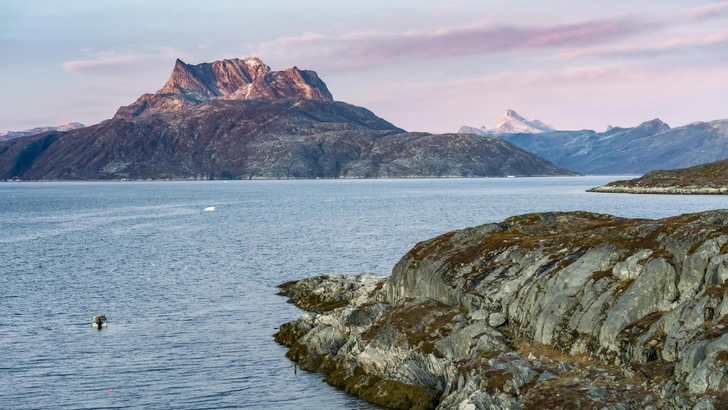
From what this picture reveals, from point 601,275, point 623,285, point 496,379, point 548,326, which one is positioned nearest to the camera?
point 496,379

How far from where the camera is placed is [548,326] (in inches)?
1465

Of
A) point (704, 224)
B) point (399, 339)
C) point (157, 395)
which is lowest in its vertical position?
point (157, 395)

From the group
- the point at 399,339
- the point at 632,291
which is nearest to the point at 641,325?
the point at 632,291

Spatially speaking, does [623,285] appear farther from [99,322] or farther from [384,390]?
[99,322]

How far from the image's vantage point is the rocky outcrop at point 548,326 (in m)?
30.1

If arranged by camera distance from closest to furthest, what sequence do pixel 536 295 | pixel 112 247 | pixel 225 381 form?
pixel 536 295 < pixel 225 381 < pixel 112 247

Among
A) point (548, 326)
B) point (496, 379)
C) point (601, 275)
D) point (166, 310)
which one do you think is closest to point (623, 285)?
point (601, 275)

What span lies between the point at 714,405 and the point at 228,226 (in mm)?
141074

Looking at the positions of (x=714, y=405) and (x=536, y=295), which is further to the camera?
(x=536, y=295)

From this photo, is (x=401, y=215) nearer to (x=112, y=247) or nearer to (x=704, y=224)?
(x=112, y=247)

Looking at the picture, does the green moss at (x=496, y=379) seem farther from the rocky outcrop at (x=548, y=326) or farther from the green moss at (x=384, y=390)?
the green moss at (x=384, y=390)

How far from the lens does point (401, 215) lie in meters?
181

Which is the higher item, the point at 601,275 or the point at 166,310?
the point at 601,275

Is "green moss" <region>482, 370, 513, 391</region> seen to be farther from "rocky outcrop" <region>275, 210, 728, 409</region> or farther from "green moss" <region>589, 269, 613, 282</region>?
"green moss" <region>589, 269, 613, 282</region>
